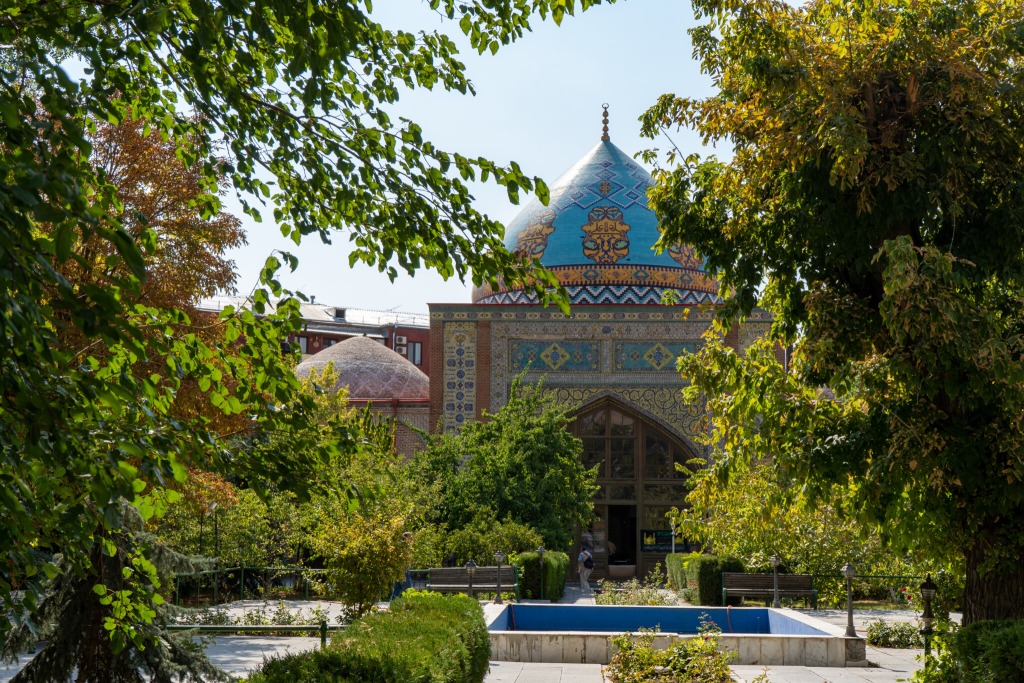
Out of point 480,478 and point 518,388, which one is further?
point 518,388

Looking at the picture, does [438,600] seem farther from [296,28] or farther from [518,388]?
[518,388]

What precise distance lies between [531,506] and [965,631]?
42.2 ft

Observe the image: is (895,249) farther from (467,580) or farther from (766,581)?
(467,580)

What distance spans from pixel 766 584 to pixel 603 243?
11.6m

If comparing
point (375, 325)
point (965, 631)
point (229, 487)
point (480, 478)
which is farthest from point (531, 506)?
point (375, 325)

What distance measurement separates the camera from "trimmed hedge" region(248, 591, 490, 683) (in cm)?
543

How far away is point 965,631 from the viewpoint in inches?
303

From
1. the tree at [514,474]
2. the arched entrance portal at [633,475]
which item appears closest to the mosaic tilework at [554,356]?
the arched entrance portal at [633,475]

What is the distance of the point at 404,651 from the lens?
6.07 m

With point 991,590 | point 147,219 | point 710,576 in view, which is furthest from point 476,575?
point 147,219

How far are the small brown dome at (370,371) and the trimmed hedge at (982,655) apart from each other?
70.2 feet

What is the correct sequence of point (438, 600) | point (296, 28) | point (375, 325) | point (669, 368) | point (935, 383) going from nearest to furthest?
point (296, 28) → point (935, 383) → point (438, 600) → point (669, 368) → point (375, 325)

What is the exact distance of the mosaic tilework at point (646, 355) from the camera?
77.3ft

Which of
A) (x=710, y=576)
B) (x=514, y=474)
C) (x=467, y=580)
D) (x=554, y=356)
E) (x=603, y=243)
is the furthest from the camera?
(x=603, y=243)
